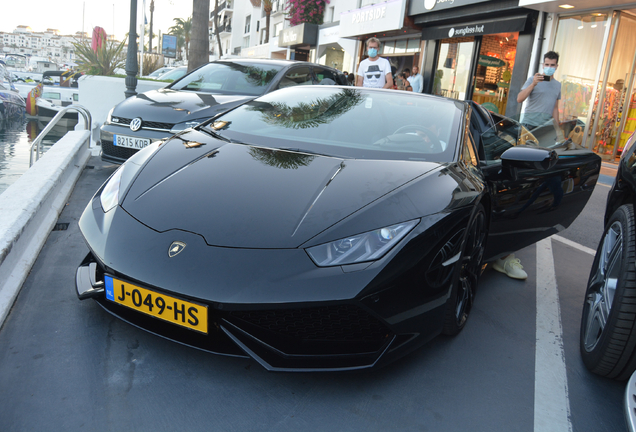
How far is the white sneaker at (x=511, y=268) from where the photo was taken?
3.55 m

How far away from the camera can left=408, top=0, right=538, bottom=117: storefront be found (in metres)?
12.3

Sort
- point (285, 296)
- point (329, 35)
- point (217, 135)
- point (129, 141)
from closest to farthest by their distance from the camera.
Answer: point (285, 296)
point (217, 135)
point (129, 141)
point (329, 35)

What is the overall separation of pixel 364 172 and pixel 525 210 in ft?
4.61

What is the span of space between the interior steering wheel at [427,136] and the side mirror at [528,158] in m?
0.41

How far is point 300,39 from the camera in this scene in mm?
24844

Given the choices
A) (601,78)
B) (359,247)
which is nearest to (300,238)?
(359,247)

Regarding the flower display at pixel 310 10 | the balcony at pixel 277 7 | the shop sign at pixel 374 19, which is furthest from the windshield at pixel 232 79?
the balcony at pixel 277 7

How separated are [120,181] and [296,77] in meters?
4.64

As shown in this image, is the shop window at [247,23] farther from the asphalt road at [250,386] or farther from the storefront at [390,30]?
the asphalt road at [250,386]

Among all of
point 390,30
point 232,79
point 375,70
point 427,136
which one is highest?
point 390,30

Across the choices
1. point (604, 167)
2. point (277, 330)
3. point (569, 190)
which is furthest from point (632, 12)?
point (277, 330)

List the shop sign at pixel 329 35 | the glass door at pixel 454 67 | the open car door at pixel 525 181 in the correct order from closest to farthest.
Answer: the open car door at pixel 525 181
the glass door at pixel 454 67
the shop sign at pixel 329 35

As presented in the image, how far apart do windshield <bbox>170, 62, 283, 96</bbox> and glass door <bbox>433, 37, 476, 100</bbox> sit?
31.1 ft

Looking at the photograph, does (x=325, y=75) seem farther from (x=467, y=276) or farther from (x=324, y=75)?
(x=467, y=276)
